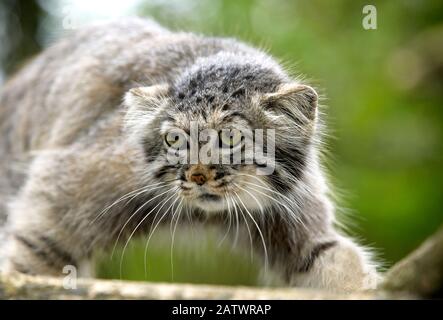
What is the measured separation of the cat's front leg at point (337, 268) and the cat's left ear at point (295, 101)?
1.02 meters

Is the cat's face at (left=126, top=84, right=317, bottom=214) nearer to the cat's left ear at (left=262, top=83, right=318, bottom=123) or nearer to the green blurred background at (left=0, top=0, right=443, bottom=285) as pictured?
A: the cat's left ear at (left=262, top=83, right=318, bottom=123)

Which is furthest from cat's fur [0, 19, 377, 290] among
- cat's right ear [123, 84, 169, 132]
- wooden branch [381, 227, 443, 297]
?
wooden branch [381, 227, 443, 297]

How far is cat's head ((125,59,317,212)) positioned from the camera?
13.6 feet

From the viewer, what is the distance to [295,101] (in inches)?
173

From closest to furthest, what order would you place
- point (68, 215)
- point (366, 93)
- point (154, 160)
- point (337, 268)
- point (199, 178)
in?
1. point (199, 178)
2. point (154, 160)
3. point (337, 268)
4. point (68, 215)
5. point (366, 93)

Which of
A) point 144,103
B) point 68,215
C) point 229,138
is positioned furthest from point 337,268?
point 68,215

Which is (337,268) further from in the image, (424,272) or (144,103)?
(424,272)

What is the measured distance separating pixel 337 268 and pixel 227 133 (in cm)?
131

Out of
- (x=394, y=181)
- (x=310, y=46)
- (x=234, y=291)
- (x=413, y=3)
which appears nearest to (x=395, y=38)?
(x=413, y=3)

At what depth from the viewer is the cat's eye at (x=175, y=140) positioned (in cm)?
424

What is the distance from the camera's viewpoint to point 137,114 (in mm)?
4812

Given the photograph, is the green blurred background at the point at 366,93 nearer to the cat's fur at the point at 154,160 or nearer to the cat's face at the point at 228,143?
the cat's fur at the point at 154,160

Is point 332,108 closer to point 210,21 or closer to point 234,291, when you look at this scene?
point 210,21

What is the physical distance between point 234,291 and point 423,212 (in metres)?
4.74
